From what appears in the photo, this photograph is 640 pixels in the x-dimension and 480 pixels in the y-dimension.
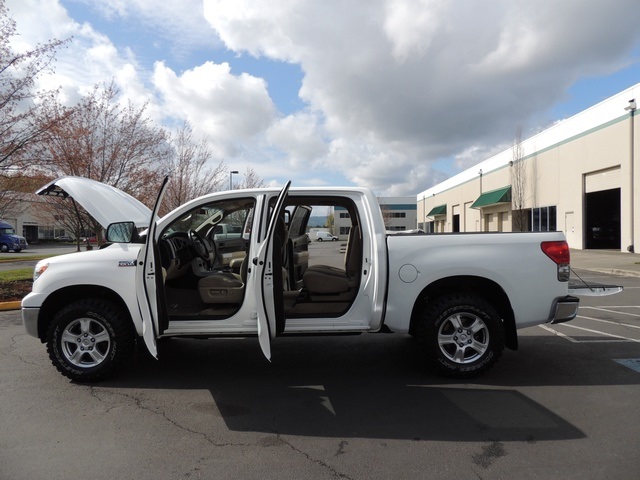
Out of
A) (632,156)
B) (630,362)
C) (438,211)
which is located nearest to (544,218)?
(632,156)

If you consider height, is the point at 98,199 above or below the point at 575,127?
below

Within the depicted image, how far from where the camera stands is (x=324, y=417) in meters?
3.74

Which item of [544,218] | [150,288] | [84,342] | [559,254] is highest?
[544,218]

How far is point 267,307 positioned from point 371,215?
55.5 inches

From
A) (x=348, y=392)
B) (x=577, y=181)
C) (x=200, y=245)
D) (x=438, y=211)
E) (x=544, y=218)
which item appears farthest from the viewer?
(x=438, y=211)

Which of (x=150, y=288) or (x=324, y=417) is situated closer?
(x=324, y=417)

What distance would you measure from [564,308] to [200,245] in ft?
13.4

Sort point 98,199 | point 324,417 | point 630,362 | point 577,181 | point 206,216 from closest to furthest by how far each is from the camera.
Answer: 1. point 324,417
2. point 98,199
3. point 630,362
4. point 206,216
5. point 577,181

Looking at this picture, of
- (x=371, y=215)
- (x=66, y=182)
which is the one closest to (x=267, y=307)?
(x=371, y=215)

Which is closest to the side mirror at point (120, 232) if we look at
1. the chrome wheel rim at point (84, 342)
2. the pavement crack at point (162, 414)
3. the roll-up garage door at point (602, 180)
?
the chrome wheel rim at point (84, 342)

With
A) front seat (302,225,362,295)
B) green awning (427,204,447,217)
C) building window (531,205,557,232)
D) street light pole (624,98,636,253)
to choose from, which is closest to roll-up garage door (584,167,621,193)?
street light pole (624,98,636,253)

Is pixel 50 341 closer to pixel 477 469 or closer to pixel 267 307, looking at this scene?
pixel 267 307

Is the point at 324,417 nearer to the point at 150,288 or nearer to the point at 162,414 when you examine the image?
the point at 162,414

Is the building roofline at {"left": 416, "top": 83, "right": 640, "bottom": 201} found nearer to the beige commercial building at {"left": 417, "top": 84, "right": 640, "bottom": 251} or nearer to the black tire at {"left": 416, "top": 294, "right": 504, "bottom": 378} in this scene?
the beige commercial building at {"left": 417, "top": 84, "right": 640, "bottom": 251}
